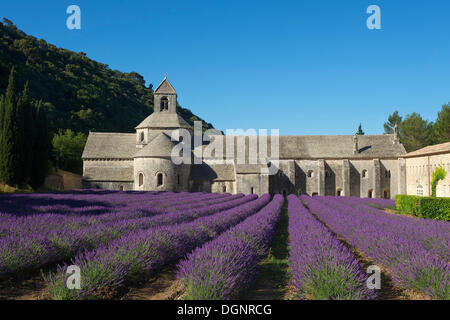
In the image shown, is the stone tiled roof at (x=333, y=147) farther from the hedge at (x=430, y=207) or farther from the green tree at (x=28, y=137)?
the hedge at (x=430, y=207)

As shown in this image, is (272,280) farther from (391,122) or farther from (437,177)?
(391,122)

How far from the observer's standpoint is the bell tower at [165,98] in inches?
1556

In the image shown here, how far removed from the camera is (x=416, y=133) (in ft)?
174

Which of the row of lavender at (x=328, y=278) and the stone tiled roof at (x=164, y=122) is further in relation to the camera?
the stone tiled roof at (x=164, y=122)

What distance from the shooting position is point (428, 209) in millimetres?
16094

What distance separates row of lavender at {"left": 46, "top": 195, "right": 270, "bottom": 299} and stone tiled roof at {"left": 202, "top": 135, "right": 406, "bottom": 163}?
29.1m

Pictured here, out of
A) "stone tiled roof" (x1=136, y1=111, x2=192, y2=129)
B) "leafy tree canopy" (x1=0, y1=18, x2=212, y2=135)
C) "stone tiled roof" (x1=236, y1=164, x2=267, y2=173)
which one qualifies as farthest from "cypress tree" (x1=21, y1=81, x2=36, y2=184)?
"leafy tree canopy" (x1=0, y1=18, x2=212, y2=135)

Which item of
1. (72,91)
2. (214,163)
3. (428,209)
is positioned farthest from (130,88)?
(428,209)

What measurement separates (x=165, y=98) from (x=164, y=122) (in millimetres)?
3421

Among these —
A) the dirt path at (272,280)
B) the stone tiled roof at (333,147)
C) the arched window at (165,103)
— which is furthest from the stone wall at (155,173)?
the dirt path at (272,280)

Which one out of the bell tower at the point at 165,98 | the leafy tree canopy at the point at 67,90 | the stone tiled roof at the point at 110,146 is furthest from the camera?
the leafy tree canopy at the point at 67,90

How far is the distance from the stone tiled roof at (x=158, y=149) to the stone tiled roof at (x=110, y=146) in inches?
160
